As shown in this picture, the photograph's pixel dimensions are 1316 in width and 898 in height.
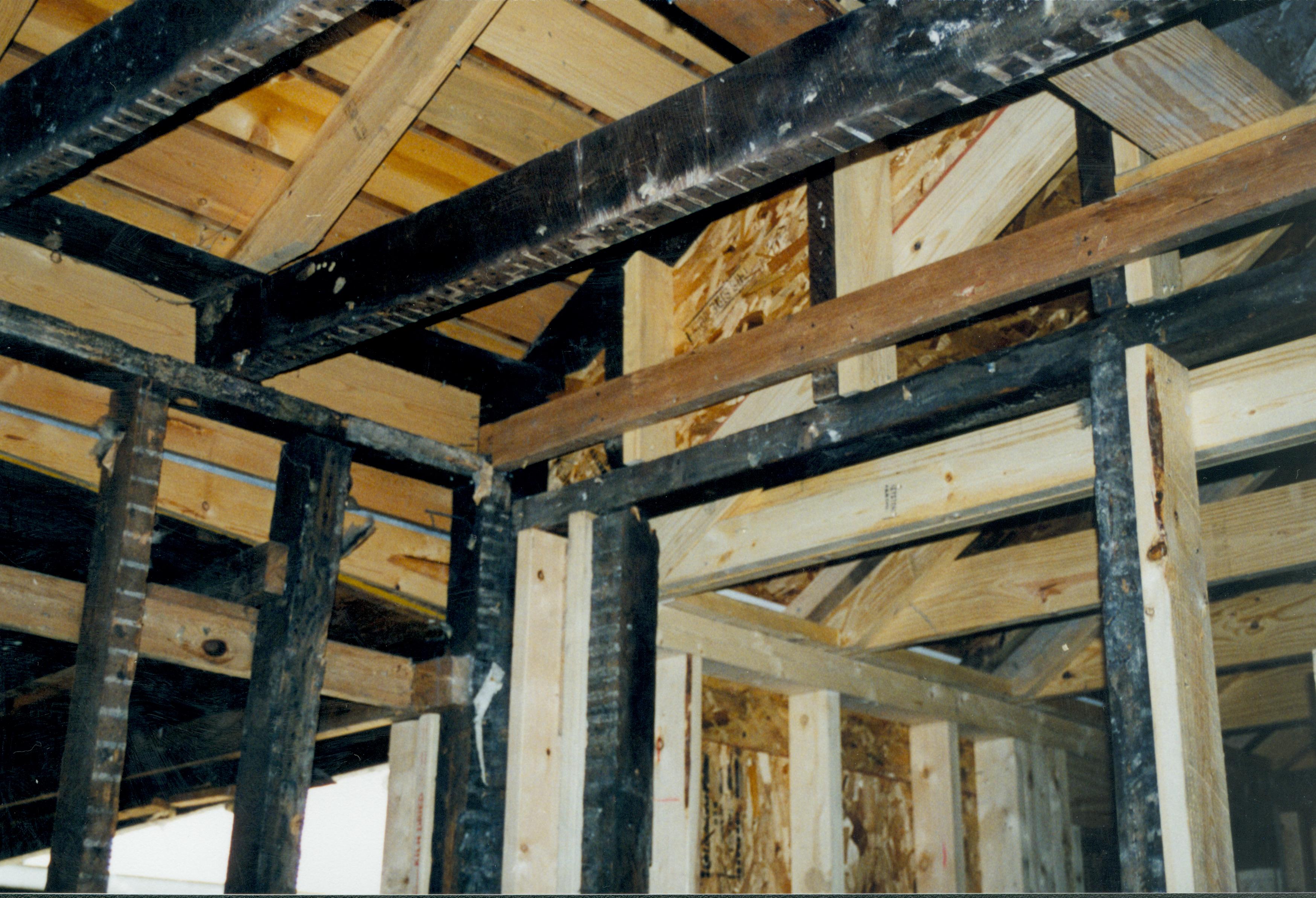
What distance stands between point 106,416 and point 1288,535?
10.1 feet

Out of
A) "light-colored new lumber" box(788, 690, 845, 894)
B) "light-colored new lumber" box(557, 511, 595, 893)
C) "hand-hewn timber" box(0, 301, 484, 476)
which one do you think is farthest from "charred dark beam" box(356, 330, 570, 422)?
"light-colored new lumber" box(788, 690, 845, 894)

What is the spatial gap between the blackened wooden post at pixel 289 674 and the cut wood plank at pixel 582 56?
1123mm

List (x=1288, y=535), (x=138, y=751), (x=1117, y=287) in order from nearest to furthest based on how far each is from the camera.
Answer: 1. (x=1117, y=287)
2. (x=1288, y=535)
3. (x=138, y=751)

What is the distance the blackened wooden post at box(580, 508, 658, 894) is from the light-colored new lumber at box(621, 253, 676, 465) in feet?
0.78

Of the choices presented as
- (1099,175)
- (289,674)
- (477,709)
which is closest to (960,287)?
(1099,175)

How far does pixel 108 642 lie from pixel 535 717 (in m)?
1.11

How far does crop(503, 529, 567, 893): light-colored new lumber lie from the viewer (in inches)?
122

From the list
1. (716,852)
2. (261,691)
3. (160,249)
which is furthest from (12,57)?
(716,852)

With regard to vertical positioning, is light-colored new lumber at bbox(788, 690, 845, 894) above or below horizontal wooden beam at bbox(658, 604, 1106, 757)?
below

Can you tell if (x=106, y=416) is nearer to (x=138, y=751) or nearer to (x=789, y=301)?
(x=789, y=301)

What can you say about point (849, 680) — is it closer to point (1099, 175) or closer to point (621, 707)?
point (621, 707)

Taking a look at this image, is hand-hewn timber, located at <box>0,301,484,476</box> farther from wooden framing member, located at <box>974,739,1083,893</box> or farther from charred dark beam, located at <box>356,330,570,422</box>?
wooden framing member, located at <box>974,739,1083,893</box>

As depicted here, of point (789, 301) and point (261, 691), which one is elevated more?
point (789, 301)

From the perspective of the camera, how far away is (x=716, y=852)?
3848 millimetres
